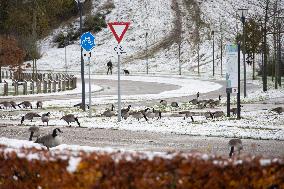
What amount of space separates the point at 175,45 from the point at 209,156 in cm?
8541

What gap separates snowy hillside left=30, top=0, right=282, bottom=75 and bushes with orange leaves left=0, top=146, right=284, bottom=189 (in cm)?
7016

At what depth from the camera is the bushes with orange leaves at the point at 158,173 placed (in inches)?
221

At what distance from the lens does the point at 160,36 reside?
96.6 metres

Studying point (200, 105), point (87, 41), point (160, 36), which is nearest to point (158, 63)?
point (160, 36)

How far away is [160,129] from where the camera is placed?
56.3 ft

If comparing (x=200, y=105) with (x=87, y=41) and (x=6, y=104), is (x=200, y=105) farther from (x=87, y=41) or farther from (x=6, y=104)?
(x=6, y=104)

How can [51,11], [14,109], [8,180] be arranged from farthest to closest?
[51,11] < [14,109] < [8,180]

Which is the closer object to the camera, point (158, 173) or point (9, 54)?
point (158, 173)

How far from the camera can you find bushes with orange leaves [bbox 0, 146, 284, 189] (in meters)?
5.62

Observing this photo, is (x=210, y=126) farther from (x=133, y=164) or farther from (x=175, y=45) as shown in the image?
(x=175, y=45)

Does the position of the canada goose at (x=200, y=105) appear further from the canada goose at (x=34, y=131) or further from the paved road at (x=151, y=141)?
the canada goose at (x=34, y=131)

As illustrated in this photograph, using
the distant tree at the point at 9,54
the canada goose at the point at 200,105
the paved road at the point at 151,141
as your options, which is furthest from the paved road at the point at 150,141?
the distant tree at the point at 9,54

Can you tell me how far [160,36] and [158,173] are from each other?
300 feet

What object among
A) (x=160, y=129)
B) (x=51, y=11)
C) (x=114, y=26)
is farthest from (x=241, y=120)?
(x=51, y=11)
